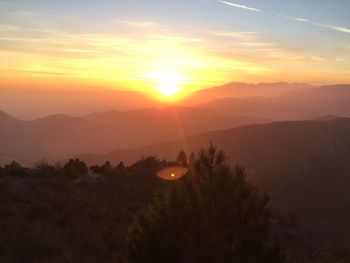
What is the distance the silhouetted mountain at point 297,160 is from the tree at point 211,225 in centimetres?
3888

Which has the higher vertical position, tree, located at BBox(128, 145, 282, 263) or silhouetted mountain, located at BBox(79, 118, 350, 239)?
tree, located at BBox(128, 145, 282, 263)

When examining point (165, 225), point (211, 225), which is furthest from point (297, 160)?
point (165, 225)

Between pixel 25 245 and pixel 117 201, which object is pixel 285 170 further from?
pixel 25 245

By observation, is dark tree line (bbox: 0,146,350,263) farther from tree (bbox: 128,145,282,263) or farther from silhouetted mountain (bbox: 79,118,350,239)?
silhouetted mountain (bbox: 79,118,350,239)

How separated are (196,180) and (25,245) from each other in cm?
517

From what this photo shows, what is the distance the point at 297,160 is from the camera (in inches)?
3182

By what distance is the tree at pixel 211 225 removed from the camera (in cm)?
725

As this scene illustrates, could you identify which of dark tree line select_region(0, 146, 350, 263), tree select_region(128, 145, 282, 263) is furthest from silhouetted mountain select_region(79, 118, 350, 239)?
tree select_region(128, 145, 282, 263)

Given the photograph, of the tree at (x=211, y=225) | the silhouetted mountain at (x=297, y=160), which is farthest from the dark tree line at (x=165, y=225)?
the silhouetted mountain at (x=297, y=160)

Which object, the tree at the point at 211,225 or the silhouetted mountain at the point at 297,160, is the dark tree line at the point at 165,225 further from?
the silhouetted mountain at the point at 297,160

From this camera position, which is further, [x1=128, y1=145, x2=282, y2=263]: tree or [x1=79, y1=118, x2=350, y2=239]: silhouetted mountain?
[x1=79, y1=118, x2=350, y2=239]: silhouetted mountain

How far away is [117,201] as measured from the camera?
22.0 meters

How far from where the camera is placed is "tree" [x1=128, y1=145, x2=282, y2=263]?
23.8 ft

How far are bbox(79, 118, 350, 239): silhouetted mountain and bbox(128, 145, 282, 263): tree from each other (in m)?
38.9
